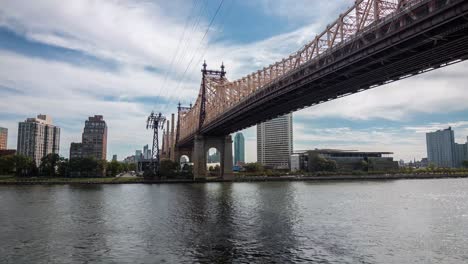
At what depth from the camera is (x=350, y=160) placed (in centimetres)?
18250

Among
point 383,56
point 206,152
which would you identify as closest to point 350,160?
point 206,152

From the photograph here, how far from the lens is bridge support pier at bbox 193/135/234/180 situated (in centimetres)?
10271

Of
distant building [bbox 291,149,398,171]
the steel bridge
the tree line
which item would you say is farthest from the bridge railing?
distant building [bbox 291,149,398,171]

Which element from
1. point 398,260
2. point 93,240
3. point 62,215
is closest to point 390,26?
point 398,260

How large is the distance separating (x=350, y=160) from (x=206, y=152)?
100.0m

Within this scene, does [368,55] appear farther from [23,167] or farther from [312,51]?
[23,167]

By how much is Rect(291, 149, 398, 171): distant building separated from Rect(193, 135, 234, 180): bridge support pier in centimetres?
7131

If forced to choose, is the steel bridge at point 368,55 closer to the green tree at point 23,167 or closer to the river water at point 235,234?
the river water at point 235,234

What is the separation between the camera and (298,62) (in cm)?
5212

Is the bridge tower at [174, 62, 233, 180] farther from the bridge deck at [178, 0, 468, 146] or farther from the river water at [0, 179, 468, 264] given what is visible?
the river water at [0, 179, 468, 264]

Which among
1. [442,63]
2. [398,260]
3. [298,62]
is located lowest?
[398,260]

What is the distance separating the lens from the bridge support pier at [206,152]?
103 m

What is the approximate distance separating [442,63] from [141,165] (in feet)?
446

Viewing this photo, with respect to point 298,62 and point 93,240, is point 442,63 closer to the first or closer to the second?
point 298,62
